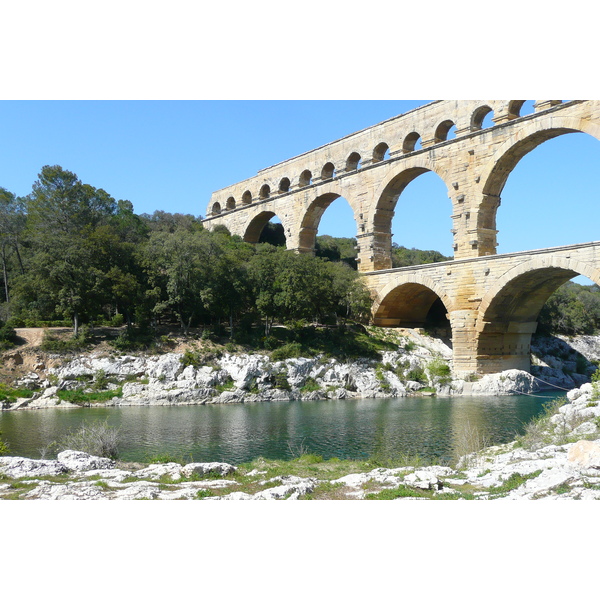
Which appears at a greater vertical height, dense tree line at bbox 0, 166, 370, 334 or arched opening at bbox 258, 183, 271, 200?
arched opening at bbox 258, 183, 271, 200

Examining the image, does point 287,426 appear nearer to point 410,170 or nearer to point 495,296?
point 495,296

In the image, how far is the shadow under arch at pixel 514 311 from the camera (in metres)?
21.2

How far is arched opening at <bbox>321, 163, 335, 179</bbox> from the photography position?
1258 inches

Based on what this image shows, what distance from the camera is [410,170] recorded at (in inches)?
1066

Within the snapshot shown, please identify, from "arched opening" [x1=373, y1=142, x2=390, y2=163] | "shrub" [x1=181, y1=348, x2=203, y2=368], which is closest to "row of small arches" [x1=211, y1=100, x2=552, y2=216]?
"arched opening" [x1=373, y1=142, x2=390, y2=163]

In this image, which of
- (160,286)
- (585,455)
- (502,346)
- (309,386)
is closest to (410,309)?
(502,346)

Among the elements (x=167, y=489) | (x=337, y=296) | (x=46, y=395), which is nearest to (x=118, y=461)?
(x=167, y=489)

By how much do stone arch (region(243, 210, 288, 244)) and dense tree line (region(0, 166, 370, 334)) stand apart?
7640mm

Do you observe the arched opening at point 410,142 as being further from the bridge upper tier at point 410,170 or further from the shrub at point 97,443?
the shrub at point 97,443

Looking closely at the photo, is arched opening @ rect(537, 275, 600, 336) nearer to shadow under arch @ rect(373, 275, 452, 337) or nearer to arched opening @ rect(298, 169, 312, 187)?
shadow under arch @ rect(373, 275, 452, 337)

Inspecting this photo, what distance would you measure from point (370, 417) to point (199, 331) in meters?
11.6

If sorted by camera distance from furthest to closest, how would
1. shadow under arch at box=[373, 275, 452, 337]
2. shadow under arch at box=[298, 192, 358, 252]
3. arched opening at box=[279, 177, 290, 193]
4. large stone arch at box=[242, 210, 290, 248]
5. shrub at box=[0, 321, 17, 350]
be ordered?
large stone arch at box=[242, 210, 290, 248] < arched opening at box=[279, 177, 290, 193] < shadow under arch at box=[298, 192, 358, 252] < shadow under arch at box=[373, 275, 452, 337] < shrub at box=[0, 321, 17, 350]

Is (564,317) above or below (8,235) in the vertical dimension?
below

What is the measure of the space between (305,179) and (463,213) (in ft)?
39.2
